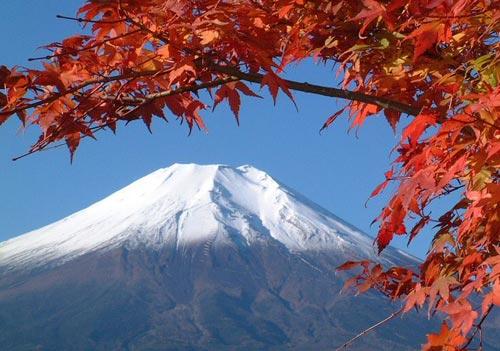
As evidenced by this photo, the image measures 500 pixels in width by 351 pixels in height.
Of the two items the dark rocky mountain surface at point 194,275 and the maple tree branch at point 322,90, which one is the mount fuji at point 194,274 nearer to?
the dark rocky mountain surface at point 194,275

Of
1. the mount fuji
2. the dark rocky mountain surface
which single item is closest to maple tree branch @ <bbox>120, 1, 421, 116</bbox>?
the dark rocky mountain surface

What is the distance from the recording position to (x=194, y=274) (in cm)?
15600

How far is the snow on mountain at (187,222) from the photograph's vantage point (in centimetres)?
15850

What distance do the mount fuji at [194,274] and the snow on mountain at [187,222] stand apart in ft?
1.03

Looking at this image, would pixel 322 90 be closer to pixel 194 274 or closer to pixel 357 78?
pixel 357 78

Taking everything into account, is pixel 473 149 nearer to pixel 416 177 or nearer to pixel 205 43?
pixel 416 177

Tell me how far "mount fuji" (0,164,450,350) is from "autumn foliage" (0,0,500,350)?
127001 millimetres

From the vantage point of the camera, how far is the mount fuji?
135 metres

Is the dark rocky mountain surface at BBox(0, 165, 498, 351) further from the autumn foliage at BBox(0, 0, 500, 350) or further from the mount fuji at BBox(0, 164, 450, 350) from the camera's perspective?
the autumn foliage at BBox(0, 0, 500, 350)

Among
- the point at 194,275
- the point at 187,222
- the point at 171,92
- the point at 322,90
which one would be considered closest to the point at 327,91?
the point at 322,90

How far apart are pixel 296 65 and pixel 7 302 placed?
160241 mm

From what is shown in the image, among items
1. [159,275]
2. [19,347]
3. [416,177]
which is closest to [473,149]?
[416,177]

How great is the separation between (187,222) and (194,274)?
1291cm

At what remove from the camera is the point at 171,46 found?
189cm
